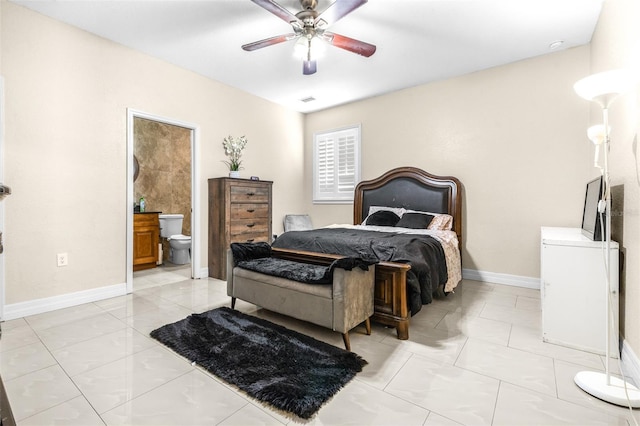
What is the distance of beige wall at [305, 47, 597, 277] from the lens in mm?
3402

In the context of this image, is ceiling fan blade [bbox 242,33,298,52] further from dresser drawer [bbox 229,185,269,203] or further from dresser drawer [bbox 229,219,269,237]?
dresser drawer [bbox 229,219,269,237]

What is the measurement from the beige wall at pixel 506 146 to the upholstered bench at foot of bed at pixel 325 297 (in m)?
2.46

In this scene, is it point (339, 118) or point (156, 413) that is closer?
point (156, 413)

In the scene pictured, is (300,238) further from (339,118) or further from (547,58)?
(547,58)

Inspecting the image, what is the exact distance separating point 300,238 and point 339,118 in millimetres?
2966

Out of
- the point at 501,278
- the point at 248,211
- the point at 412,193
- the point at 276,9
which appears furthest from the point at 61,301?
the point at 501,278

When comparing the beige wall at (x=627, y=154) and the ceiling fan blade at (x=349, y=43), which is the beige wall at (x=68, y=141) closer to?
the ceiling fan blade at (x=349, y=43)

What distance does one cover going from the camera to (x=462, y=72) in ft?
13.1

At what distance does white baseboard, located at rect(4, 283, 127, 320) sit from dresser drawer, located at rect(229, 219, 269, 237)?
139 centimetres

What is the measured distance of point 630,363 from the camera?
179 cm

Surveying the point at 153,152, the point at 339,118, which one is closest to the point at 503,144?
the point at 339,118

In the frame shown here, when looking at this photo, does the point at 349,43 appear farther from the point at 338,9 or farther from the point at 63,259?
the point at 63,259

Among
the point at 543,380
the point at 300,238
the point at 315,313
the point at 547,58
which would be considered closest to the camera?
the point at 543,380

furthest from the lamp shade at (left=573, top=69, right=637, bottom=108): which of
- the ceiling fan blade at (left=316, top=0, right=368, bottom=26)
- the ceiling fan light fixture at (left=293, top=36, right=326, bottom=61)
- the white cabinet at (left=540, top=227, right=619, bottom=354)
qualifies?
the ceiling fan light fixture at (left=293, top=36, right=326, bottom=61)
